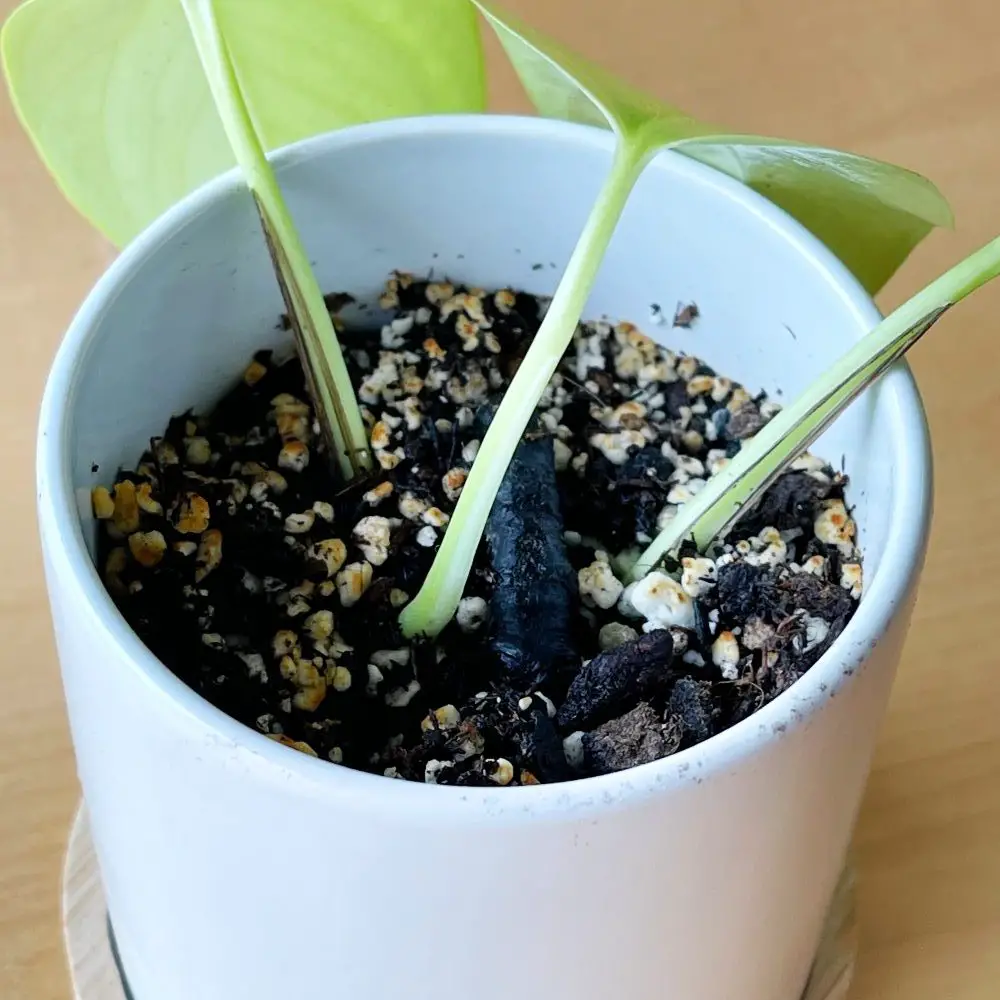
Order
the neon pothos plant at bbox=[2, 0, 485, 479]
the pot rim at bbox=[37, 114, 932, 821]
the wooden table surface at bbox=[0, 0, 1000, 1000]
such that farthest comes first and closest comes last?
the wooden table surface at bbox=[0, 0, 1000, 1000] → the neon pothos plant at bbox=[2, 0, 485, 479] → the pot rim at bbox=[37, 114, 932, 821]

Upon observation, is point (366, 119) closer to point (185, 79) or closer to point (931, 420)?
point (185, 79)

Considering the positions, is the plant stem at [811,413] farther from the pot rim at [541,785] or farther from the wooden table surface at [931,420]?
the wooden table surface at [931,420]

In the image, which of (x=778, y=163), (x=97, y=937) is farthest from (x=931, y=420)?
(x=97, y=937)

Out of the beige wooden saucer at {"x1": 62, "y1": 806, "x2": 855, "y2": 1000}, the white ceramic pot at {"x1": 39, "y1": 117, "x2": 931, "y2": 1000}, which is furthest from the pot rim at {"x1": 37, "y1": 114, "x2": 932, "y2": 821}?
the beige wooden saucer at {"x1": 62, "y1": 806, "x2": 855, "y2": 1000}

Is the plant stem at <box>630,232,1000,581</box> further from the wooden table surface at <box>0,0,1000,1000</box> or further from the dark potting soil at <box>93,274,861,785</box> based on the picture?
the wooden table surface at <box>0,0,1000,1000</box>

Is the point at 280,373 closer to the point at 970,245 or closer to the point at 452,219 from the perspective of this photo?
the point at 452,219

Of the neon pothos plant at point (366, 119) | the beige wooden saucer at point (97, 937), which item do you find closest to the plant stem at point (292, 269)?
the neon pothos plant at point (366, 119)
